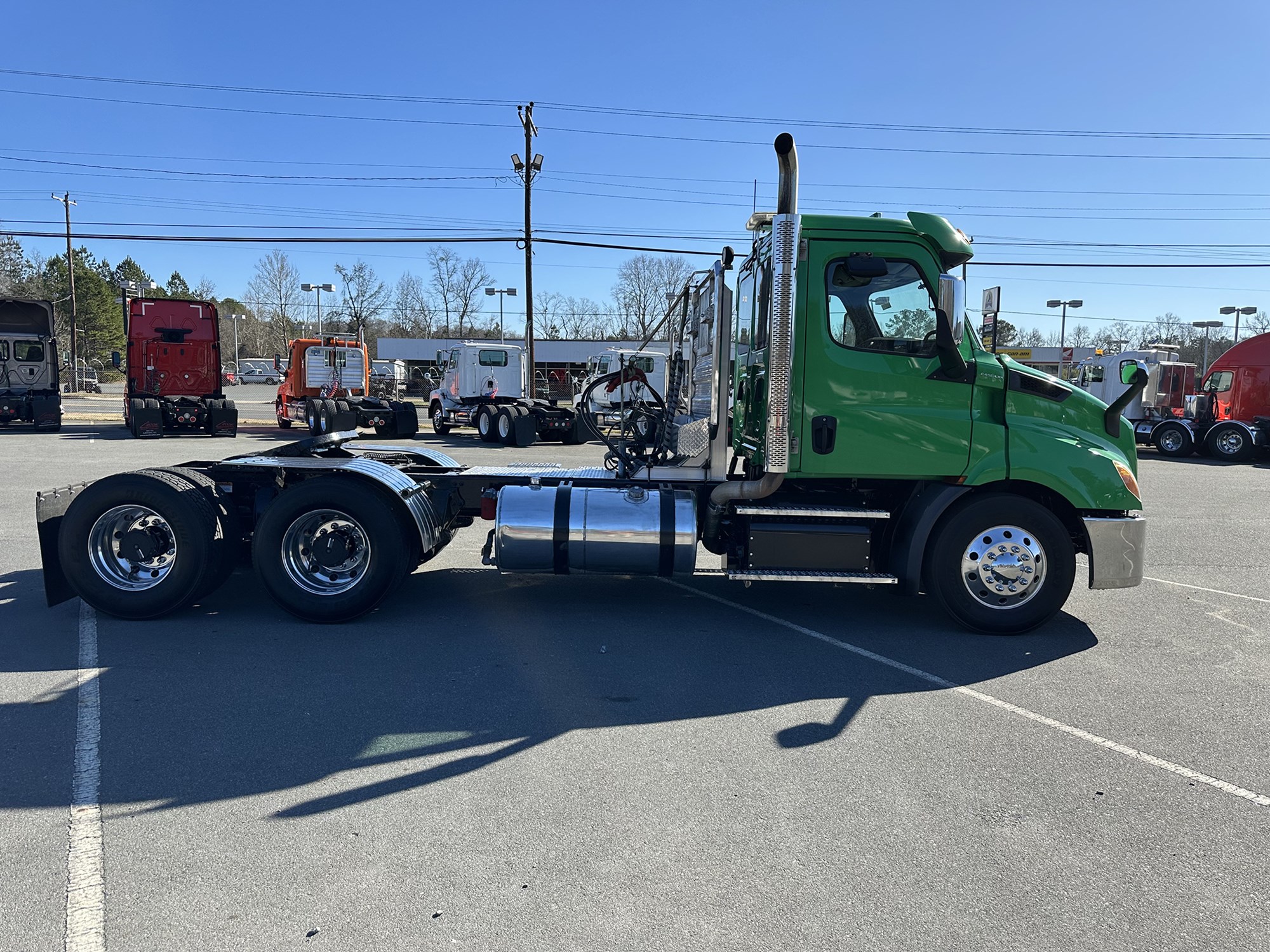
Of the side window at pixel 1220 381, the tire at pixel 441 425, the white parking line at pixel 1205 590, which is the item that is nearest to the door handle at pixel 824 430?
the white parking line at pixel 1205 590

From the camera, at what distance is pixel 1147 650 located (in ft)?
19.3

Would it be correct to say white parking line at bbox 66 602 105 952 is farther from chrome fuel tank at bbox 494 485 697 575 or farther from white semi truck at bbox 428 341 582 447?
white semi truck at bbox 428 341 582 447

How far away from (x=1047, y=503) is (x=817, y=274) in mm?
2434

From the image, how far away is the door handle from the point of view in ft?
19.5

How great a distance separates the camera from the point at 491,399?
25156 millimetres

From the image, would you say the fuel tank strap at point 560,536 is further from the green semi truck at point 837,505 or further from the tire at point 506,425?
the tire at point 506,425

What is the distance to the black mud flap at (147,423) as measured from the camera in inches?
867

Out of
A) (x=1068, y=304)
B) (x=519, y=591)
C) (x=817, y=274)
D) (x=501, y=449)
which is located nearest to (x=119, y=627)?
(x=519, y=591)

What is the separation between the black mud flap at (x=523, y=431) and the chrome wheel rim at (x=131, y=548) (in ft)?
52.7

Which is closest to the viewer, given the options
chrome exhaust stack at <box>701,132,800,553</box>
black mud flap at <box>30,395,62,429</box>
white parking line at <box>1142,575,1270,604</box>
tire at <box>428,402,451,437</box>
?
chrome exhaust stack at <box>701,132,800,553</box>

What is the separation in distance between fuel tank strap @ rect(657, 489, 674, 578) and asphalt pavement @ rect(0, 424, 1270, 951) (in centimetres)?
41

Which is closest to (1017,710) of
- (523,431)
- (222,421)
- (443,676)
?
(443,676)

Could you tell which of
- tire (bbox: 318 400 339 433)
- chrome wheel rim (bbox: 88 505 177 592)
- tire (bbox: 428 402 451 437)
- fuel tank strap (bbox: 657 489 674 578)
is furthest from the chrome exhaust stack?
tire (bbox: 428 402 451 437)

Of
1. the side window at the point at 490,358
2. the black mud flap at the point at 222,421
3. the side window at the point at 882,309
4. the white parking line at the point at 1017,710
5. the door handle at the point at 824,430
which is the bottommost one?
the white parking line at the point at 1017,710
